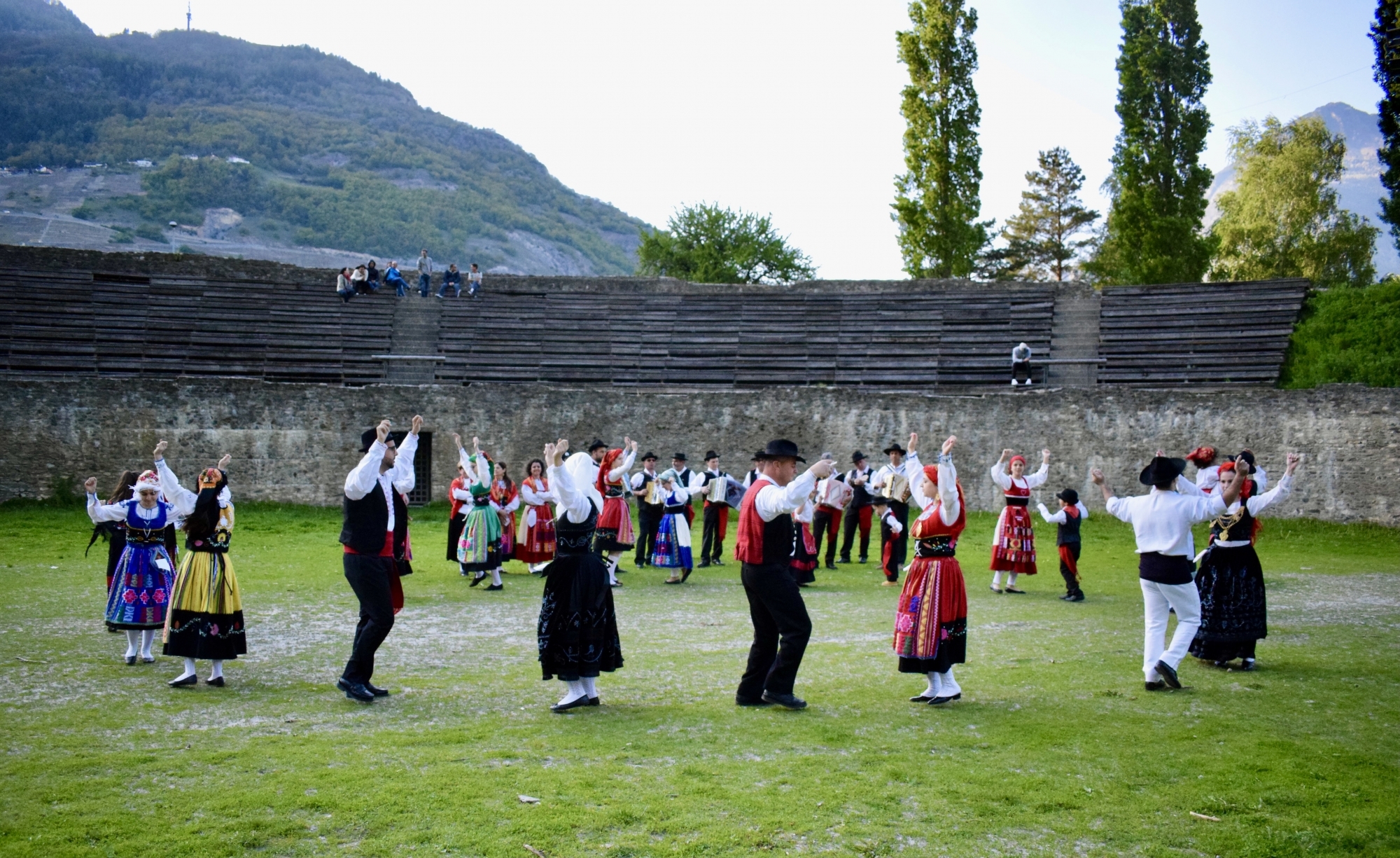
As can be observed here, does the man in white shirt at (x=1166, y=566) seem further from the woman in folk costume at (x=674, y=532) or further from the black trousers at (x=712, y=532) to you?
the black trousers at (x=712, y=532)

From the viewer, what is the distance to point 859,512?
60.9 ft

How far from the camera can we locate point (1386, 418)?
2039cm

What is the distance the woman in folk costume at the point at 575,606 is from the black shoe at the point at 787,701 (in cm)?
118

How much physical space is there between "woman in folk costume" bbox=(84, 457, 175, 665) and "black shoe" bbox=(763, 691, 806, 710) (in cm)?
563

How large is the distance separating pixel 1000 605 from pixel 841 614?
7.37 ft

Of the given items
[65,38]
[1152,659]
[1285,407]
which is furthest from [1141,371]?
[65,38]

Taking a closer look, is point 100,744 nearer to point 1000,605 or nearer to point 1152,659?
point 1152,659

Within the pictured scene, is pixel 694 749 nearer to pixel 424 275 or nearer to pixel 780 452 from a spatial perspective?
pixel 780 452

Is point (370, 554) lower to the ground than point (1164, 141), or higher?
lower

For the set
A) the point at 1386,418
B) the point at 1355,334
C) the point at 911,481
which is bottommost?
the point at 911,481

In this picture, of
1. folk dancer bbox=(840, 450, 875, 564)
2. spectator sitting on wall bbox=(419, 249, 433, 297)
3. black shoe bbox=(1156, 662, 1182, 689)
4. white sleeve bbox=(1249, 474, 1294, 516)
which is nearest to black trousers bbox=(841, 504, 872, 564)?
folk dancer bbox=(840, 450, 875, 564)

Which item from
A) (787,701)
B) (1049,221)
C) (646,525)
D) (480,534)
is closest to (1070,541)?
(646,525)

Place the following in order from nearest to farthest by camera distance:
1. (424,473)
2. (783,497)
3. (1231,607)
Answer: (783,497)
(1231,607)
(424,473)

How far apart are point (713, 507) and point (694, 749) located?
11.1m
